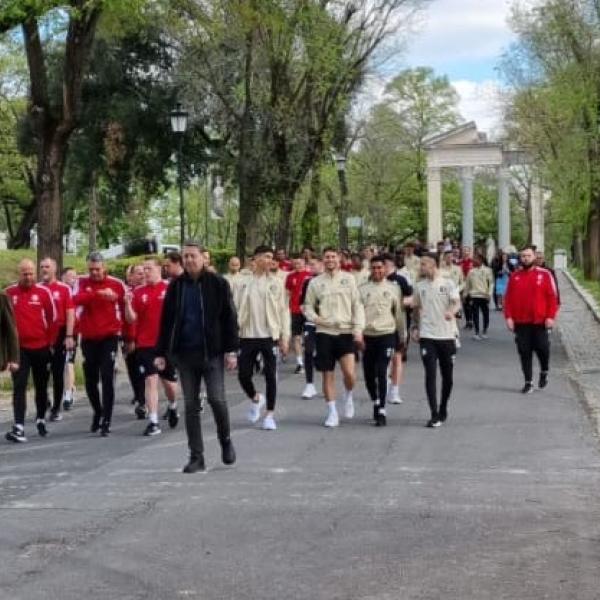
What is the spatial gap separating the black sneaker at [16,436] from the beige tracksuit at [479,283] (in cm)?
1422

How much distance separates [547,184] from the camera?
137 feet

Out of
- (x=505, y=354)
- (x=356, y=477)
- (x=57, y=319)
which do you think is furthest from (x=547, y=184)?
(x=356, y=477)

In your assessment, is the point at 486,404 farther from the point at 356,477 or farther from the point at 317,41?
the point at 317,41

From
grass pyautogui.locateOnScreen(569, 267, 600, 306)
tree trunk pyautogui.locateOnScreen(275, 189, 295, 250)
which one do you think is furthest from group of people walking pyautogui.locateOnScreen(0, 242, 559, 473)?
tree trunk pyautogui.locateOnScreen(275, 189, 295, 250)

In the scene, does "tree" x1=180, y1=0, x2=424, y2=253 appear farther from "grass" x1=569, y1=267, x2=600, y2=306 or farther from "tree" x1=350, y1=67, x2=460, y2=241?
"tree" x1=350, y1=67, x2=460, y2=241

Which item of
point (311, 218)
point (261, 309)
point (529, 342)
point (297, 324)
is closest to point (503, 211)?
point (311, 218)

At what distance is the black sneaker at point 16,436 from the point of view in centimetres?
1191

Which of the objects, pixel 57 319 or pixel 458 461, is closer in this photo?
pixel 458 461

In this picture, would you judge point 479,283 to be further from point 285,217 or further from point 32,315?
point 32,315

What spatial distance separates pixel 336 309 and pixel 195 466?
3.65 meters

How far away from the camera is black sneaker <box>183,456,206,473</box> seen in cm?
967

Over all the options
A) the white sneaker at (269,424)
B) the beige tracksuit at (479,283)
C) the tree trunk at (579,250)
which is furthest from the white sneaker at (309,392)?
the tree trunk at (579,250)

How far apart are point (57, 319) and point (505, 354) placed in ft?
34.9

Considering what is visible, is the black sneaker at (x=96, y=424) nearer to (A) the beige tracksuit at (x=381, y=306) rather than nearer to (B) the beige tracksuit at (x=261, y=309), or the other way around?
(B) the beige tracksuit at (x=261, y=309)
